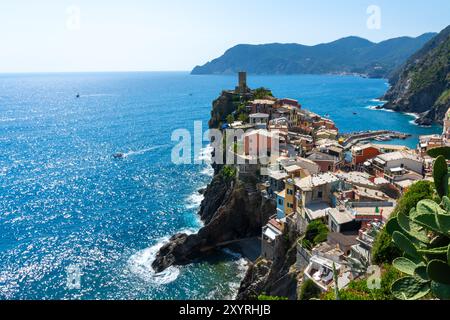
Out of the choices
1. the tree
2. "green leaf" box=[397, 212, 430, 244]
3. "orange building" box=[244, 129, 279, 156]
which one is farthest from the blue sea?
"green leaf" box=[397, 212, 430, 244]

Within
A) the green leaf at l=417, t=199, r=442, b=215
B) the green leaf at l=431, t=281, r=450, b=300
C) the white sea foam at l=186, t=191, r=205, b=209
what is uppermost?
the green leaf at l=417, t=199, r=442, b=215

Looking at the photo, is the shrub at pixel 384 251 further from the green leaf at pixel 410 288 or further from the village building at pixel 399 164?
the village building at pixel 399 164

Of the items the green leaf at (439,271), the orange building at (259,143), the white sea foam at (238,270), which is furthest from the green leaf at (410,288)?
the orange building at (259,143)

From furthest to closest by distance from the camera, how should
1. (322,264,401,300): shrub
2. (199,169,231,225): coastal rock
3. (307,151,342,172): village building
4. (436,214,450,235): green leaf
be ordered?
(199,169,231,225): coastal rock, (307,151,342,172): village building, (322,264,401,300): shrub, (436,214,450,235): green leaf

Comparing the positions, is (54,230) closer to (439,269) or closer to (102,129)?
(439,269)

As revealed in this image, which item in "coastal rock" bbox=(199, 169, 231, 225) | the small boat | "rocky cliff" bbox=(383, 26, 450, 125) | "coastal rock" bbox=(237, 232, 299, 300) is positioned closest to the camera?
"coastal rock" bbox=(237, 232, 299, 300)

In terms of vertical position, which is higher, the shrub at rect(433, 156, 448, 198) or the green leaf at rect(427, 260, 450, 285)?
the shrub at rect(433, 156, 448, 198)

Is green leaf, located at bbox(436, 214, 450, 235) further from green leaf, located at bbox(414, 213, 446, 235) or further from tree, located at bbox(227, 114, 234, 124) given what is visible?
tree, located at bbox(227, 114, 234, 124)

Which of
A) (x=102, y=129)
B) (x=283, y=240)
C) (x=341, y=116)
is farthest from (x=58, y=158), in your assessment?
(x=341, y=116)
